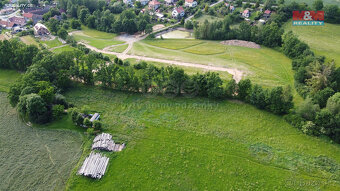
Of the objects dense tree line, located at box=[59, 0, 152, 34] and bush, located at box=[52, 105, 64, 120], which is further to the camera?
dense tree line, located at box=[59, 0, 152, 34]

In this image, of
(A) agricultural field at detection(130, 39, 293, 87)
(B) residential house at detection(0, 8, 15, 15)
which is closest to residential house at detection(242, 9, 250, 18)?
(A) agricultural field at detection(130, 39, 293, 87)

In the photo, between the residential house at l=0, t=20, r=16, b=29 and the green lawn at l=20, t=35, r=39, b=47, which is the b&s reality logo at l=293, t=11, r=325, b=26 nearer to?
the green lawn at l=20, t=35, r=39, b=47

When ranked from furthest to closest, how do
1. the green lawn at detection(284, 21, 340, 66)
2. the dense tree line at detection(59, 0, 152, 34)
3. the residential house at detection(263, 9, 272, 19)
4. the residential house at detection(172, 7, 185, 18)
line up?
the residential house at detection(172, 7, 185, 18)
the residential house at detection(263, 9, 272, 19)
the dense tree line at detection(59, 0, 152, 34)
the green lawn at detection(284, 21, 340, 66)

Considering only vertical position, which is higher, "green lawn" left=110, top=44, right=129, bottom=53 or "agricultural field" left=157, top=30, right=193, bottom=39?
"agricultural field" left=157, top=30, right=193, bottom=39

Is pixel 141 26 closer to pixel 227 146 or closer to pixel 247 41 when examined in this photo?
pixel 247 41

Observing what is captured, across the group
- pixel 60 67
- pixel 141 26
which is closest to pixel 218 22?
pixel 141 26

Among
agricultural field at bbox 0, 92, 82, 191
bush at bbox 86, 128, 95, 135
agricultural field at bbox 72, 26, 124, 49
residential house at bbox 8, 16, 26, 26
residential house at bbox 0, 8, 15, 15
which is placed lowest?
agricultural field at bbox 0, 92, 82, 191

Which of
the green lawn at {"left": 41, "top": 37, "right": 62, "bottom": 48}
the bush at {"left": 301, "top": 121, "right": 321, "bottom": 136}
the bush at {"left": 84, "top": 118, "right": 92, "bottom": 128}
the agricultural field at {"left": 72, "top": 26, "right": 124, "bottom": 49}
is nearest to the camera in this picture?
the bush at {"left": 301, "top": 121, "right": 321, "bottom": 136}
